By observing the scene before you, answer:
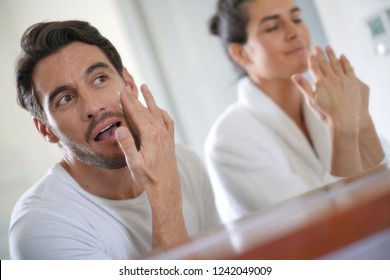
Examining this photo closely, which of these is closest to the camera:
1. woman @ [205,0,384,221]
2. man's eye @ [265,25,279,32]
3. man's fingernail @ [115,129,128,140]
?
man's fingernail @ [115,129,128,140]

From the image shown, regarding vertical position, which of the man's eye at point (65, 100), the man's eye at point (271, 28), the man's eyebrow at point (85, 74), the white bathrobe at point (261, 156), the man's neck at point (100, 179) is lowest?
the white bathrobe at point (261, 156)

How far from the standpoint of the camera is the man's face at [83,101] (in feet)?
1.59

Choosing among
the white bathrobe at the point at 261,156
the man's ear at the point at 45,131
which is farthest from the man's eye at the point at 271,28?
the man's ear at the point at 45,131

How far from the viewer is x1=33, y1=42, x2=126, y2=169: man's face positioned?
486 millimetres

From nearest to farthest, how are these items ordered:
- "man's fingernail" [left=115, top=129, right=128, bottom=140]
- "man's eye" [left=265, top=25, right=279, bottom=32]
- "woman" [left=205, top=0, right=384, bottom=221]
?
"man's fingernail" [left=115, top=129, right=128, bottom=140] < "woman" [left=205, top=0, right=384, bottom=221] < "man's eye" [left=265, top=25, right=279, bottom=32]

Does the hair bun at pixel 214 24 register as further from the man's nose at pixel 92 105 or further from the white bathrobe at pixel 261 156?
the man's nose at pixel 92 105

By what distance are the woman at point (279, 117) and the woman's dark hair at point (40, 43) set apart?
28 centimetres

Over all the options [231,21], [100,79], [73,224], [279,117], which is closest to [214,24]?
[231,21]

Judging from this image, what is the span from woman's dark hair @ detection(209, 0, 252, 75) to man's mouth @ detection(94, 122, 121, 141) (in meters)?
0.31

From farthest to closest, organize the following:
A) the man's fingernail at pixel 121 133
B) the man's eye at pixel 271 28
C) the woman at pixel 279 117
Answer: the man's eye at pixel 271 28
the woman at pixel 279 117
the man's fingernail at pixel 121 133

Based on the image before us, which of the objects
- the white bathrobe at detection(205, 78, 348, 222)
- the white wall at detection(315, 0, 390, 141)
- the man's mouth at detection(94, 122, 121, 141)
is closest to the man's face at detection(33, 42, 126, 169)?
the man's mouth at detection(94, 122, 121, 141)

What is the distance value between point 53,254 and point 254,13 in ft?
1.54

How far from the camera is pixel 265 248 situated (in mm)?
197

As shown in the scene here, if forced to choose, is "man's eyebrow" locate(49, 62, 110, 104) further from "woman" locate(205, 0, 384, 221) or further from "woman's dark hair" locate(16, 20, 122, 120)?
"woman" locate(205, 0, 384, 221)
